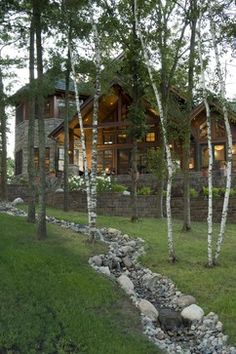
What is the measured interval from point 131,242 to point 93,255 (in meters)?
2.32

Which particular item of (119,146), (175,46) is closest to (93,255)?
(175,46)

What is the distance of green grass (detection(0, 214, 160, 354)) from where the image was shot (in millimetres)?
6125

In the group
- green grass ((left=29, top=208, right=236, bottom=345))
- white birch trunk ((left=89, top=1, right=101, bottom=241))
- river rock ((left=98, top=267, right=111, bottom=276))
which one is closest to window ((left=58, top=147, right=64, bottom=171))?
green grass ((left=29, top=208, right=236, bottom=345))

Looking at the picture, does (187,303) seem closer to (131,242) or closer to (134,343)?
(134,343)

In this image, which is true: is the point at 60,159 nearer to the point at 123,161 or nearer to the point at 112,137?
the point at 112,137

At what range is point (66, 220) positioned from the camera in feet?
51.9

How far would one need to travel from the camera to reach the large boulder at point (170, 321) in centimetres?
722

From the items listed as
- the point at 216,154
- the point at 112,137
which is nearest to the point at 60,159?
the point at 112,137

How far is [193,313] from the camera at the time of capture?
731cm

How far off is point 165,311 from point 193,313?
562mm

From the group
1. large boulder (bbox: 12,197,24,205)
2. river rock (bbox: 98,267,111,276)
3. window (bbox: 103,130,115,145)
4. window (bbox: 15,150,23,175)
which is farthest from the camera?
window (bbox: 15,150,23,175)

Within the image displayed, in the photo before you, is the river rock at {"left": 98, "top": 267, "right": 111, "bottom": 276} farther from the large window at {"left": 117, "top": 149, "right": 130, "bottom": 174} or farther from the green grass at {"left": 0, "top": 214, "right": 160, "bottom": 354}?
the large window at {"left": 117, "top": 149, "right": 130, "bottom": 174}

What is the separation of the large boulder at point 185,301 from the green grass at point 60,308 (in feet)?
3.09

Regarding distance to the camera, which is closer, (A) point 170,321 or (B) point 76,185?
(A) point 170,321
